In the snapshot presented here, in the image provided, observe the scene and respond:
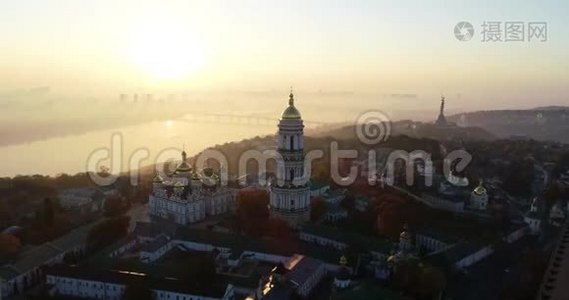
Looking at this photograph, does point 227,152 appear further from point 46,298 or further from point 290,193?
point 46,298

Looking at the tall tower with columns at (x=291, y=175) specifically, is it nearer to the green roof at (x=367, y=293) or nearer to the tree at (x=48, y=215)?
the green roof at (x=367, y=293)

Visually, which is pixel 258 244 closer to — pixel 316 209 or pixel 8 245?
pixel 316 209

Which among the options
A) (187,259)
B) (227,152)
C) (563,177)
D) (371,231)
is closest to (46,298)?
(187,259)

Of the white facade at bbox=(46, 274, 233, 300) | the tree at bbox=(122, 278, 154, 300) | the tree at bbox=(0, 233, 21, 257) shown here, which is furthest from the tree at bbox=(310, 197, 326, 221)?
the tree at bbox=(0, 233, 21, 257)

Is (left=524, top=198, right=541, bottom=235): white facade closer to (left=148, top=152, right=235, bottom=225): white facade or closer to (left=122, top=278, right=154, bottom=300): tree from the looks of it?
(left=148, top=152, right=235, bottom=225): white facade

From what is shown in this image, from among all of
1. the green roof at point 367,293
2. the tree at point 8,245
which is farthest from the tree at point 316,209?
the tree at point 8,245

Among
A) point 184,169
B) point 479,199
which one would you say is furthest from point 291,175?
point 479,199

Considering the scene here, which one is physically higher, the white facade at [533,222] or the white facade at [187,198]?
the white facade at [187,198]
